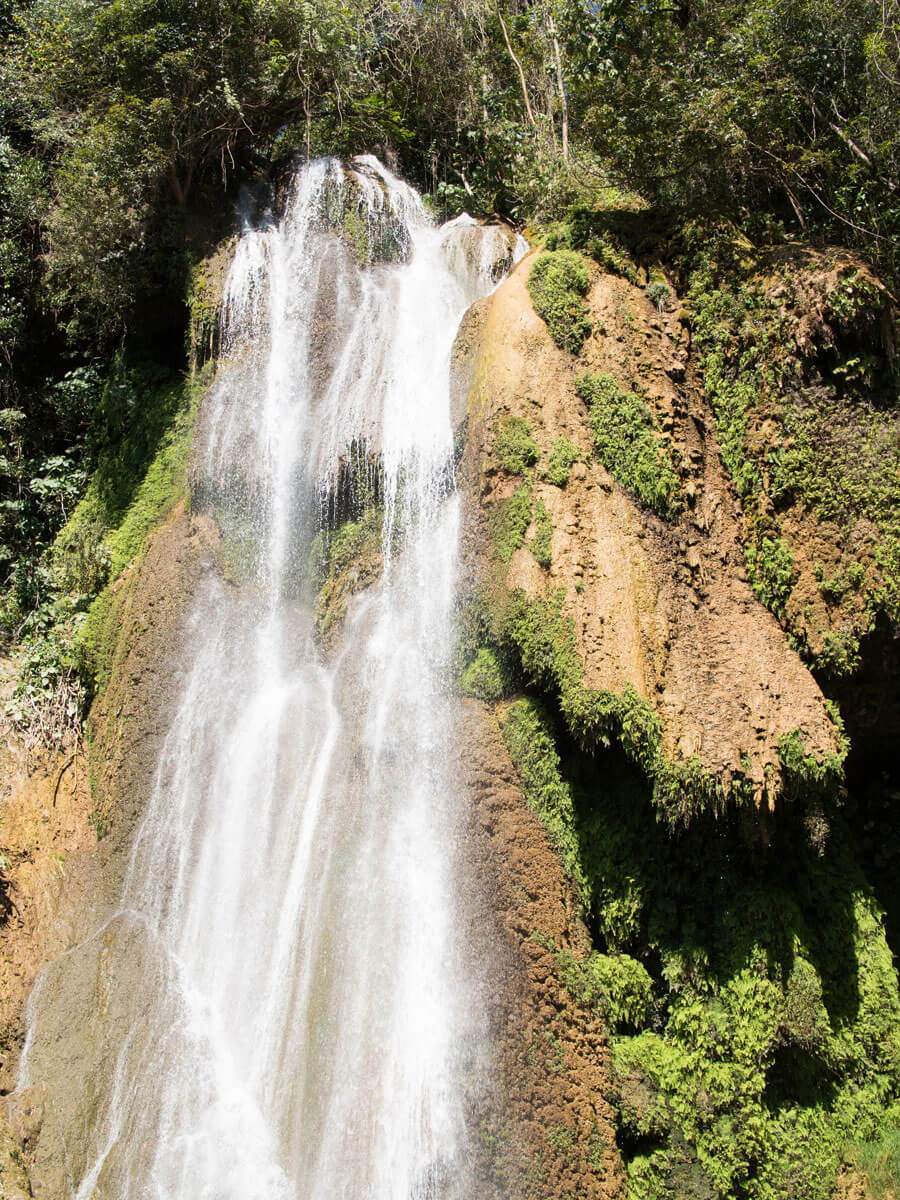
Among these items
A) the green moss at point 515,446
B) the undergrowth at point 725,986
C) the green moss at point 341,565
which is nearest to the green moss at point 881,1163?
the undergrowth at point 725,986

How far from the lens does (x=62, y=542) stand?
12023mm

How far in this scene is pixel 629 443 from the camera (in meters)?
8.35

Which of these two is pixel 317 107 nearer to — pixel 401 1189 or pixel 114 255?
pixel 114 255

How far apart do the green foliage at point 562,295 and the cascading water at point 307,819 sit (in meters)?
1.74

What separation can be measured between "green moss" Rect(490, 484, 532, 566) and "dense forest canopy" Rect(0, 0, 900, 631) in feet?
12.8

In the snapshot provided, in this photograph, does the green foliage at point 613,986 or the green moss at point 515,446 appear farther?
the green moss at point 515,446

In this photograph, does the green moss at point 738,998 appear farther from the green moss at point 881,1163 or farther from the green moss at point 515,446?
the green moss at point 515,446

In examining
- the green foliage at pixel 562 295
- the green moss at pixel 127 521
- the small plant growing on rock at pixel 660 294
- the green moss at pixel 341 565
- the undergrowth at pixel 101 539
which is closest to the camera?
the green foliage at pixel 562 295

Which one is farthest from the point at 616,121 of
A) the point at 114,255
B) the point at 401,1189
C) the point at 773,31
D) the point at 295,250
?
the point at 401,1189

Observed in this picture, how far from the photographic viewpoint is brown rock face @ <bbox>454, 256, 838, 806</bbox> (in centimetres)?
721

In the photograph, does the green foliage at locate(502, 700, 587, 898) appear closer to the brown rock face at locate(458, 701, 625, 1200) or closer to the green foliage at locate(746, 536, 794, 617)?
the brown rock face at locate(458, 701, 625, 1200)

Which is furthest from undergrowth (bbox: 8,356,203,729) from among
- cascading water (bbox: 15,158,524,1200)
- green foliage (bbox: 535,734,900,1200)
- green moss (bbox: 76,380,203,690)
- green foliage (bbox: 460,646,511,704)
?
green foliage (bbox: 535,734,900,1200)

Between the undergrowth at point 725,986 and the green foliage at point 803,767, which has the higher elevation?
the green foliage at point 803,767

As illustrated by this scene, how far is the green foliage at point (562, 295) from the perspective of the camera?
898cm
